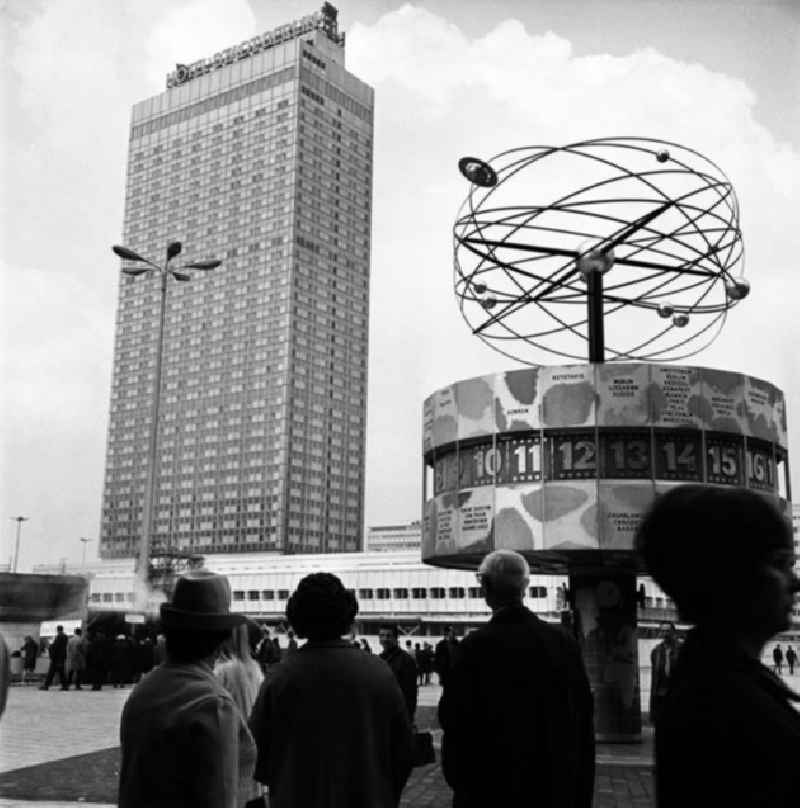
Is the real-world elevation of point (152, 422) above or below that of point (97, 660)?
above

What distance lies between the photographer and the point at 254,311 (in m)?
172

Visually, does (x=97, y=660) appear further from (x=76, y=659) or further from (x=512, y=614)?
(x=512, y=614)

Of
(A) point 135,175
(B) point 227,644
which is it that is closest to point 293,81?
(A) point 135,175

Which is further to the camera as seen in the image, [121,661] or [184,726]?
[121,661]

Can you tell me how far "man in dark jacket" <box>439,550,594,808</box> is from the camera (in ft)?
15.0

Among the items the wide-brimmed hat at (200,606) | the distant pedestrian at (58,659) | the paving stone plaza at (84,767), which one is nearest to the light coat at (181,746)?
the wide-brimmed hat at (200,606)

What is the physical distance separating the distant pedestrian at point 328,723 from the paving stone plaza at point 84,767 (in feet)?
21.6

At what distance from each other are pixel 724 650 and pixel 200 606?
2.35 metres

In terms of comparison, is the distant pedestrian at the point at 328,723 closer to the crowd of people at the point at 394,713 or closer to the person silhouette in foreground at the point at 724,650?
the crowd of people at the point at 394,713

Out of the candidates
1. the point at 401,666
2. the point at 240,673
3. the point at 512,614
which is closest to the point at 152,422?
the point at 401,666

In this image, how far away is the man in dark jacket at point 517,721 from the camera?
4586mm

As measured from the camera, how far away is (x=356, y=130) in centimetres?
18612

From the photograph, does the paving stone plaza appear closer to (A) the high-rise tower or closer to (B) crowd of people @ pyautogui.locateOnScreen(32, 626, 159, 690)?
(B) crowd of people @ pyautogui.locateOnScreen(32, 626, 159, 690)

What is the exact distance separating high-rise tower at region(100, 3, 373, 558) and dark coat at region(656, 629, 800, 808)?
164 metres
